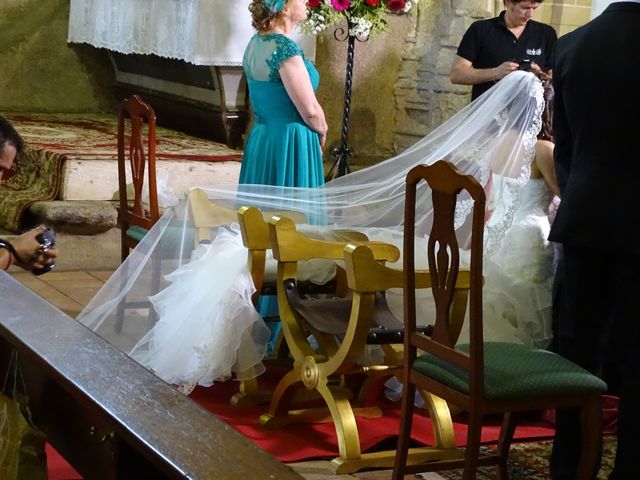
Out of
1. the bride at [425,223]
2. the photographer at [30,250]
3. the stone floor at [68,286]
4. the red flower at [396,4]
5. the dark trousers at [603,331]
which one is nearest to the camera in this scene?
the photographer at [30,250]

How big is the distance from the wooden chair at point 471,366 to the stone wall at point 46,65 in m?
6.36

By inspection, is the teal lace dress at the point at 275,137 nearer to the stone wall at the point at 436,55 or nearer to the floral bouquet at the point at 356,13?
the floral bouquet at the point at 356,13

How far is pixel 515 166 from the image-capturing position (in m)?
4.51

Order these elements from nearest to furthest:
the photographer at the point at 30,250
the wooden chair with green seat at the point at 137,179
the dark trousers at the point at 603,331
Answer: the photographer at the point at 30,250, the dark trousers at the point at 603,331, the wooden chair with green seat at the point at 137,179

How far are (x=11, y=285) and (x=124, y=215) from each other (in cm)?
290

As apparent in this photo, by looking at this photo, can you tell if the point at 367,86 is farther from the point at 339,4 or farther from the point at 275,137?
the point at 275,137

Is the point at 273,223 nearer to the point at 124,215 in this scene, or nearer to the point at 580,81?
the point at 580,81

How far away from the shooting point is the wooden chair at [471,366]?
311cm

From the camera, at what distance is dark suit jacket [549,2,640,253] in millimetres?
3178

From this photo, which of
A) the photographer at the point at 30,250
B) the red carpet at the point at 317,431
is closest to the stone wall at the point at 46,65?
the red carpet at the point at 317,431

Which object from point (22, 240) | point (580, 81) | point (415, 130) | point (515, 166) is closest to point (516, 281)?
point (515, 166)

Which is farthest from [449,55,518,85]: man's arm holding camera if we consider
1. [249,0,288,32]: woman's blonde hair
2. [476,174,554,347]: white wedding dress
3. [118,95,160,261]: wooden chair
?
[118,95,160,261]: wooden chair

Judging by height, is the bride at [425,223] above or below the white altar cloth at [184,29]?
below

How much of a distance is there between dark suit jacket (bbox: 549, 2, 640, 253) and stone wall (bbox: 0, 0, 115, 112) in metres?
6.50
